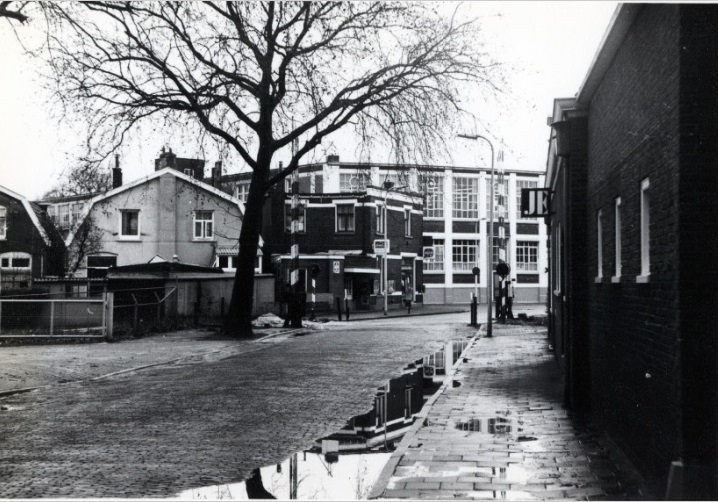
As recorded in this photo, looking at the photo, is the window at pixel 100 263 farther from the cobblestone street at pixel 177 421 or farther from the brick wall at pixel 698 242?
the brick wall at pixel 698 242

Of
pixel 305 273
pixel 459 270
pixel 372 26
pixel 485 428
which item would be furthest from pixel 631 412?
pixel 459 270

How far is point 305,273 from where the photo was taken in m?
53.1

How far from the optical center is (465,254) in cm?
7031

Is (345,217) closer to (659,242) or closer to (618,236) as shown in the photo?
(618,236)

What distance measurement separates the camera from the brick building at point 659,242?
19.3 feet

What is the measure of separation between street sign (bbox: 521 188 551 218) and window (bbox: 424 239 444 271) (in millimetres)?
50546

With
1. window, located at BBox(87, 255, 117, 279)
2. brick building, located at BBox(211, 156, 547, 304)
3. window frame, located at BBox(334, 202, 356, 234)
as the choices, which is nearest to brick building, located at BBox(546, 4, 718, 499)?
window, located at BBox(87, 255, 117, 279)

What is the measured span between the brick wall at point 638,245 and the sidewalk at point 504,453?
0.38 meters

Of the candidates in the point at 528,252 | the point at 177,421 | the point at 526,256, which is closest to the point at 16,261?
the point at 177,421

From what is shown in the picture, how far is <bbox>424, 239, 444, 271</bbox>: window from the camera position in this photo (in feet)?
227

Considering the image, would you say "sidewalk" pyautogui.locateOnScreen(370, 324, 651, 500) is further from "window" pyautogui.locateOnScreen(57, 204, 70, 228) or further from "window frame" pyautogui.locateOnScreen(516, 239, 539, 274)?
"window frame" pyautogui.locateOnScreen(516, 239, 539, 274)

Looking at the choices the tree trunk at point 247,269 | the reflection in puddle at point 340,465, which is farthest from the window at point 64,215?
the reflection in puddle at point 340,465

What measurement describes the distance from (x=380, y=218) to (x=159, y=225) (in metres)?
14.4

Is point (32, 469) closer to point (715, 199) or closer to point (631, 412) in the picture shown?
point (631, 412)
